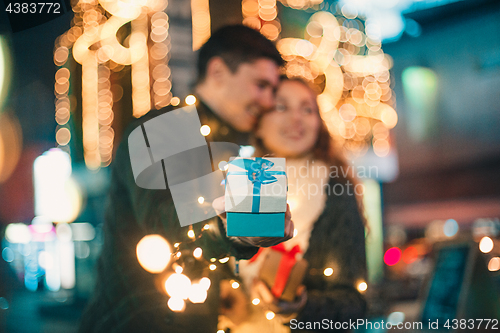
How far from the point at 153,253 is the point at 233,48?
872 mm

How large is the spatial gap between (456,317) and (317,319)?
2.18ft

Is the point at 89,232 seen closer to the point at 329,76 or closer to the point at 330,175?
the point at 330,175

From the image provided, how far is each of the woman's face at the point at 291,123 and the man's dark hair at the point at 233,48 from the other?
0.55 feet

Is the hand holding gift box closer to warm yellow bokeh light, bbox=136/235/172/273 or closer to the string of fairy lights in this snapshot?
warm yellow bokeh light, bbox=136/235/172/273

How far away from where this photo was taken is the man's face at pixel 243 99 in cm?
125

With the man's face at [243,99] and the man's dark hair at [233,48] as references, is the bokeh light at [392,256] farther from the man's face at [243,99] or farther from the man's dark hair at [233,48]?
the man's dark hair at [233,48]

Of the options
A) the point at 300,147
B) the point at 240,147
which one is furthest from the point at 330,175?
the point at 240,147

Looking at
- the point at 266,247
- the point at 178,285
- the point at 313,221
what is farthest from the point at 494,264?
the point at 178,285

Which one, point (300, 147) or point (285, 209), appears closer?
point (285, 209)

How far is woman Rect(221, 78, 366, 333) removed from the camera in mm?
1236

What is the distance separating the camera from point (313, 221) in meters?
1.29

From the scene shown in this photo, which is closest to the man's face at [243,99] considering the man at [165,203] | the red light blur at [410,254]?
the man at [165,203]

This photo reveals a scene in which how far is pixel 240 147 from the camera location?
1.24 metres

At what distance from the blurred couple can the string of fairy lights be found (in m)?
0.12
